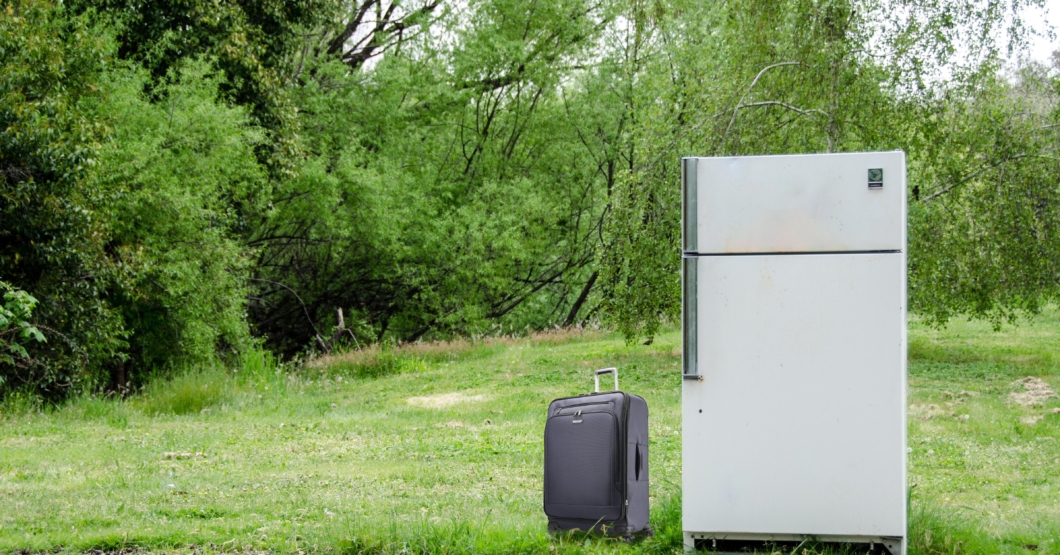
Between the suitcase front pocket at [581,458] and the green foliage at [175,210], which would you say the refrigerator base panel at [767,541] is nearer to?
the suitcase front pocket at [581,458]

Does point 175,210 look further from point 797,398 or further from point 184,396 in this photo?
point 797,398

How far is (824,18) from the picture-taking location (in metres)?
12.2

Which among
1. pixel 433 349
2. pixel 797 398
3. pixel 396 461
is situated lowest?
pixel 433 349

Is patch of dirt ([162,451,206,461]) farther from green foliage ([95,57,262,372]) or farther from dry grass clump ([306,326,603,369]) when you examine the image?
dry grass clump ([306,326,603,369])

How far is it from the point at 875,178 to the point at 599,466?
1899 millimetres

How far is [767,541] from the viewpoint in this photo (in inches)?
175

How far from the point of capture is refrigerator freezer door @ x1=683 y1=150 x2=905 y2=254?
4305mm

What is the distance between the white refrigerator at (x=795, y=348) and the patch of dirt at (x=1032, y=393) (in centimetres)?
902

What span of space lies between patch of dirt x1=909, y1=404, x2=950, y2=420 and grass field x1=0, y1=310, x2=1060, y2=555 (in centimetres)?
3

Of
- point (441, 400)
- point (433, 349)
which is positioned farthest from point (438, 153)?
point (441, 400)

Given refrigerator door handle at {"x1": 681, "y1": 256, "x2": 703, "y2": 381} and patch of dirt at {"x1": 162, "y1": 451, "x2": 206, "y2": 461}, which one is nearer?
refrigerator door handle at {"x1": 681, "y1": 256, "x2": 703, "y2": 381}

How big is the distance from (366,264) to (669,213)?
46.9 feet

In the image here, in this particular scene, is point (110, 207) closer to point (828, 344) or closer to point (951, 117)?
point (951, 117)

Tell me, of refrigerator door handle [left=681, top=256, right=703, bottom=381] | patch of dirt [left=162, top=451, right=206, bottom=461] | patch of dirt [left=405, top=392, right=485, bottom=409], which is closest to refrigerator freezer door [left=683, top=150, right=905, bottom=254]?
refrigerator door handle [left=681, top=256, right=703, bottom=381]
